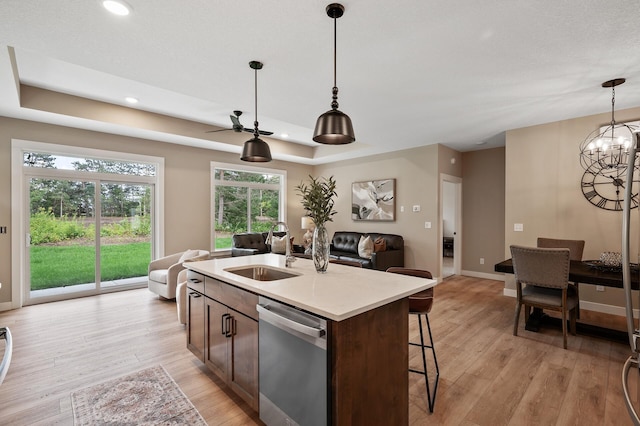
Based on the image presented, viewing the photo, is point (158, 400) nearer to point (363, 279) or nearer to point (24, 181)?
point (363, 279)

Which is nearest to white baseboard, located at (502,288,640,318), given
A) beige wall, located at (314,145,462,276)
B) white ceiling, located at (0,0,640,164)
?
beige wall, located at (314,145,462,276)

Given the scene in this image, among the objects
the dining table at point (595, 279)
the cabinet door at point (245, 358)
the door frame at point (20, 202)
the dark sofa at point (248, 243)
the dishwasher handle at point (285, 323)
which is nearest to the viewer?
the dishwasher handle at point (285, 323)

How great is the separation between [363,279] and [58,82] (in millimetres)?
4305

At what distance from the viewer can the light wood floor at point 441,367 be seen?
2.03 meters

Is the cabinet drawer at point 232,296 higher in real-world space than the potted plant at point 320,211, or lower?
lower

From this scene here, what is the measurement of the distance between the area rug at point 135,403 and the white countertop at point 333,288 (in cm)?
92

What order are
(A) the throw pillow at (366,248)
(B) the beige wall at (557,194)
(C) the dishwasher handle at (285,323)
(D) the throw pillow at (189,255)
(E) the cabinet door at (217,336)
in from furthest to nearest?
(A) the throw pillow at (366,248) < (D) the throw pillow at (189,255) < (B) the beige wall at (557,194) < (E) the cabinet door at (217,336) < (C) the dishwasher handle at (285,323)

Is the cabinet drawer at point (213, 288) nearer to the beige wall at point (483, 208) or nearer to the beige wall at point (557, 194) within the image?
the beige wall at point (557, 194)

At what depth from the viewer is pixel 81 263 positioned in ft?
15.4

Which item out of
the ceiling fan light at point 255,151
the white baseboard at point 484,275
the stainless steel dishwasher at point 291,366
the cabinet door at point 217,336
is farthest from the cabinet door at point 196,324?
the white baseboard at point 484,275

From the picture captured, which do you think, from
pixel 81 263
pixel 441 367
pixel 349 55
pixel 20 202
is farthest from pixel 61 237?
pixel 441 367

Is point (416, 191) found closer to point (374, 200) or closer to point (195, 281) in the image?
point (374, 200)

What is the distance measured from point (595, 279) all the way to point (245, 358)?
325 cm

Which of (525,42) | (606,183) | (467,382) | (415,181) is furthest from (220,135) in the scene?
(606,183)
